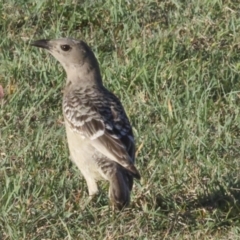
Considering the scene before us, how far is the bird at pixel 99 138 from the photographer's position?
7613mm

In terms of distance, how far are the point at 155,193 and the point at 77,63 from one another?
4.87 ft

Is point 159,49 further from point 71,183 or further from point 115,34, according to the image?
point 71,183

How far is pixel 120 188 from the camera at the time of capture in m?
7.54

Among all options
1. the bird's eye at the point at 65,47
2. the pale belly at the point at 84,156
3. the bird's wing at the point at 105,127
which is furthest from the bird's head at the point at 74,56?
the pale belly at the point at 84,156

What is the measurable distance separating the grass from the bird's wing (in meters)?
0.42

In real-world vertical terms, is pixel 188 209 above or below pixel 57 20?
below

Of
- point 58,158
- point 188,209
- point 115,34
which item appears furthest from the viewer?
point 115,34

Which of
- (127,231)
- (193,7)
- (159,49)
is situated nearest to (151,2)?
(193,7)

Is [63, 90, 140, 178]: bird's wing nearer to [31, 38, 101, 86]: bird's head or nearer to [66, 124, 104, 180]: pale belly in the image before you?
[66, 124, 104, 180]: pale belly

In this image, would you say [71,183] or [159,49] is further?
[159,49]

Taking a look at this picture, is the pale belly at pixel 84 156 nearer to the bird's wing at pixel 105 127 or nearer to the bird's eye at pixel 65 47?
the bird's wing at pixel 105 127

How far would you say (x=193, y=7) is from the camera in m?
→ 11.5

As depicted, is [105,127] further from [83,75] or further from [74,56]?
[74,56]

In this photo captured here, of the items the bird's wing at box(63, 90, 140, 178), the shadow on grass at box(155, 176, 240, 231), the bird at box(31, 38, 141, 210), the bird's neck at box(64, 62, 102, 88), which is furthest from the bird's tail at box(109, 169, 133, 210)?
the bird's neck at box(64, 62, 102, 88)
